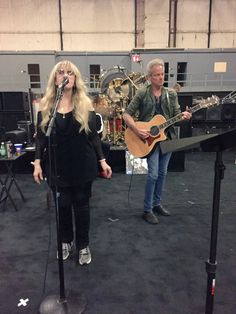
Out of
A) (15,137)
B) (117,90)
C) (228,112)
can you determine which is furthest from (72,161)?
(228,112)

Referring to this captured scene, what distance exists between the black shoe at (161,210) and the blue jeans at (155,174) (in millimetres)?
111

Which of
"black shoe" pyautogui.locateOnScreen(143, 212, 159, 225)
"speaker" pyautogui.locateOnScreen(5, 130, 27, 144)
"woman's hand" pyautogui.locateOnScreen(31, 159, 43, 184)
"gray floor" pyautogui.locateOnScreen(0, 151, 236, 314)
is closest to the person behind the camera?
"gray floor" pyautogui.locateOnScreen(0, 151, 236, 314)

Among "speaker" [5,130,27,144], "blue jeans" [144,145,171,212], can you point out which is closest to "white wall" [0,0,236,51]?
"speaker" [5,130,27,144]

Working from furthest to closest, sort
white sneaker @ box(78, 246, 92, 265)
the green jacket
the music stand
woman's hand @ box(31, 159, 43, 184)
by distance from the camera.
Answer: the green jacket → white sneaker @ box(78, 246, 92, 265) → woman's hand @ box(31, 159, 43, 184) → the music stand

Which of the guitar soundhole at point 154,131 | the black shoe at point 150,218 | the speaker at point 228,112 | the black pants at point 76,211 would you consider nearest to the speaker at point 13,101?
the guitar soundhole at point 154,131

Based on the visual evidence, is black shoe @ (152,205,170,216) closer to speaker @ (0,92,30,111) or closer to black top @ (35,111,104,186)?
black top @ (35,111,104,186)

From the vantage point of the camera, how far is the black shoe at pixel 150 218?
2871mm

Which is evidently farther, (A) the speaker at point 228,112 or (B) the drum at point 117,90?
(A) the speaker at point 228,112

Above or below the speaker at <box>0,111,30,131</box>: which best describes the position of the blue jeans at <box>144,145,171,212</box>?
below

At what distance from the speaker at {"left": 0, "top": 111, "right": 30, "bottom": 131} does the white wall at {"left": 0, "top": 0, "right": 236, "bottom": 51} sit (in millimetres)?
4498

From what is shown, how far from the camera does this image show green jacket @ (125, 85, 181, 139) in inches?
107

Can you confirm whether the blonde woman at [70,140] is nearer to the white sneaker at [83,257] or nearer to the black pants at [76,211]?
the black pants at [76,211]

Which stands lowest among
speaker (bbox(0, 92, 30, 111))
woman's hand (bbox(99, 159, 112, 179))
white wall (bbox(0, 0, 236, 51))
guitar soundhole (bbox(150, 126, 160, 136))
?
woman's hand (bbox(99, 159, 112, 179))

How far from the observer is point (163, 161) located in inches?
112
